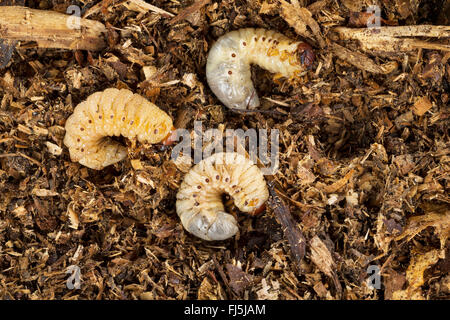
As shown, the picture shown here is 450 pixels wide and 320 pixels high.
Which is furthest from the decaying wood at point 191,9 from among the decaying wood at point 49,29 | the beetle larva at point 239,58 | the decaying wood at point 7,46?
the decaying wood at point 7,46

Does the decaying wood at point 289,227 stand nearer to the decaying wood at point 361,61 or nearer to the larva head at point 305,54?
the larva head at point 305,54

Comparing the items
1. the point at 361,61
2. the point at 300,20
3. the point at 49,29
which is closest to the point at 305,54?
the point at 300,20

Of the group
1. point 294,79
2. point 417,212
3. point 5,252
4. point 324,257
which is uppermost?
point 294,79

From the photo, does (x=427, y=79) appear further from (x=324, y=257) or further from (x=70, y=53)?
(x=70, y=53)

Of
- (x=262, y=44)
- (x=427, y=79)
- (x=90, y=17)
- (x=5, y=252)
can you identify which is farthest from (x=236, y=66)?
(x=5, y=252)

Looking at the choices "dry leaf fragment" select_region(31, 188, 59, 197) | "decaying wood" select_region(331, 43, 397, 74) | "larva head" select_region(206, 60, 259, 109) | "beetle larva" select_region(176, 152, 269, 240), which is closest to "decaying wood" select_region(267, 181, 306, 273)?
"beetle larva" select_region(176, 152, 269, 240)

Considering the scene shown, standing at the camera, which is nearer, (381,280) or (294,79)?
(381,280)

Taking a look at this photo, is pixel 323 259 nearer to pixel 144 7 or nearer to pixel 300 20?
pixel 300 20

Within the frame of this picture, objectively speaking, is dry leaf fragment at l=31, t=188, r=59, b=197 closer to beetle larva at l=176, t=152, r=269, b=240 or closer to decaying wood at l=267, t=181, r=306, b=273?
beetle larva at l=176, t=152, r=269, b=240
